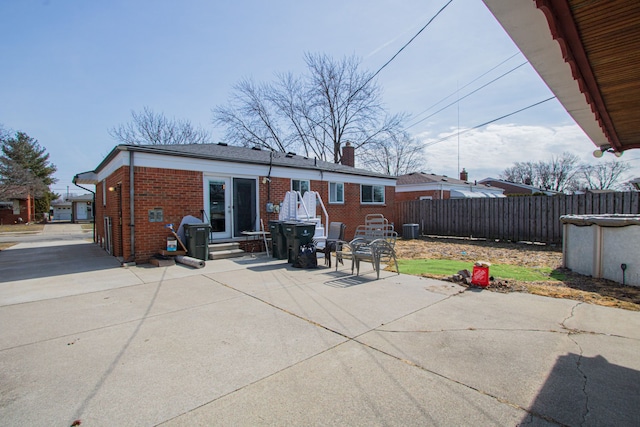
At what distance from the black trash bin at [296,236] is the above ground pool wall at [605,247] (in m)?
6.53

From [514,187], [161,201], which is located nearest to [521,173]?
[514,187]

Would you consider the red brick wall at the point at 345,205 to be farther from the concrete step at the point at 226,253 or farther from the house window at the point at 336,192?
the concrete step at the point at 226,253

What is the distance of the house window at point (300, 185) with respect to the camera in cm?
1270

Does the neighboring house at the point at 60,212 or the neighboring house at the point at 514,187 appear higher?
the neighboring house at the point at 514,187

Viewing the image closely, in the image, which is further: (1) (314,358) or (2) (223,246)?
(2) (223,246)

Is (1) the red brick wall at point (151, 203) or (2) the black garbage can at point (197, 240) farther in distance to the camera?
(2) the black garbage can at point (197, 240)

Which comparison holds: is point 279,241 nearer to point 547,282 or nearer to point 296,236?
point 296,236

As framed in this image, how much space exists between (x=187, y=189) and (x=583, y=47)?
31.3 feet

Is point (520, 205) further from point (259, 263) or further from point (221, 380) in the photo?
point (221, 380)

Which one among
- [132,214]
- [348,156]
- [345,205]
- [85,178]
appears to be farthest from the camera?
[348,156]

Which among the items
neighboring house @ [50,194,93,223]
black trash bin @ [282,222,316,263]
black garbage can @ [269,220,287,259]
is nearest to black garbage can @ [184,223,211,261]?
black garbage can @ [269,220,287,259]

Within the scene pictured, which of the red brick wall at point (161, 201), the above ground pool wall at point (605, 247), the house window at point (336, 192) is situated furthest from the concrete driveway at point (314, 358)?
the house window at point (336, 192)

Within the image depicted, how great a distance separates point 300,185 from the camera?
511 inches

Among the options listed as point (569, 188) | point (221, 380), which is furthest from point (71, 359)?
point (569, 188)
